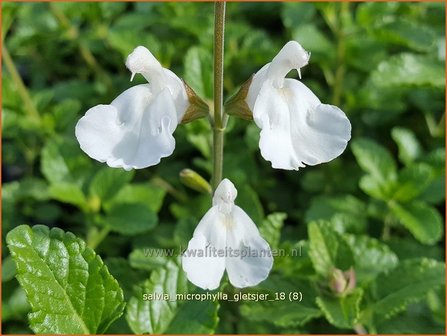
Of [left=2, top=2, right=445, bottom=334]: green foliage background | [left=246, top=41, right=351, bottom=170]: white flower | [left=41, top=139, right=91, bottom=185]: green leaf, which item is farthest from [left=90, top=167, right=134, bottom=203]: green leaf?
[left=246, top=41, right=351, bottom=170]: white flower

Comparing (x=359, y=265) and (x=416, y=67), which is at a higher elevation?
(x=416, y=67)

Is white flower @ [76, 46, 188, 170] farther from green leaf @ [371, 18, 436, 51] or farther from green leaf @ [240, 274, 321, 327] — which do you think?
green leaf @ [371, 18, 436, 51]

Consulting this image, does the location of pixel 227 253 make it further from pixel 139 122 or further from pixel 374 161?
pixel 374 161

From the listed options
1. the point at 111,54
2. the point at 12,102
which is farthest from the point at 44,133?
the point at 111,54

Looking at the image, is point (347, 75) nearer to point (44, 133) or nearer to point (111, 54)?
point (111, 54)

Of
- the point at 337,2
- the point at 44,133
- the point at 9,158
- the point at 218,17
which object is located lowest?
the point at 9,158

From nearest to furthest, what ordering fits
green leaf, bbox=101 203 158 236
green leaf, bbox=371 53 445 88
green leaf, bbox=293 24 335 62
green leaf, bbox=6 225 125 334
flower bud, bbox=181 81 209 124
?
1. green leaf, bbox=6 225 125 334
2. flower bud, bbox=181 81 209 124
3. green leaf, bbox=101 203 158 236
4. green leaf, bbox=371 53 445 88
5. green leaf, bbox=293 24 335 62

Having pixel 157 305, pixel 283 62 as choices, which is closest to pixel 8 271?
pixel 157 305
